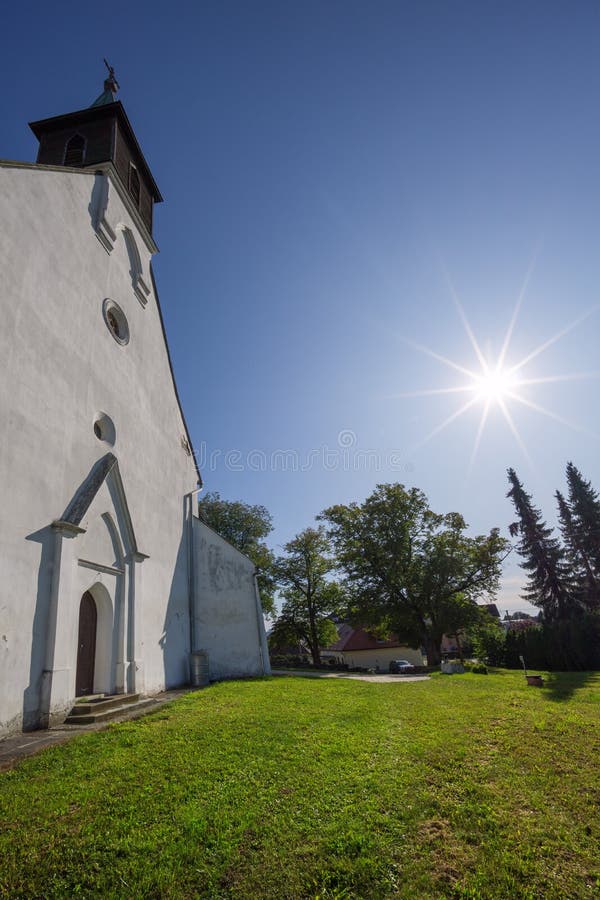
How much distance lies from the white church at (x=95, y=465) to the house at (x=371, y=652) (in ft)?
98.1

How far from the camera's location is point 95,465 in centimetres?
1091

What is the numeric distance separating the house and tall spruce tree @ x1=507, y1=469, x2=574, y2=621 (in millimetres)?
14972

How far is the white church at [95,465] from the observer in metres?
8.23

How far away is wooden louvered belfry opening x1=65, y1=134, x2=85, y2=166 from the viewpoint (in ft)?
50.7

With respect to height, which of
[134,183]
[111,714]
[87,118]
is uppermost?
[87,118]

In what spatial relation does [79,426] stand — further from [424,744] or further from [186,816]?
[424,744]

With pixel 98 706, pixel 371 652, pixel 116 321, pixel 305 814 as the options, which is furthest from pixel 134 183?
pixel 371 652

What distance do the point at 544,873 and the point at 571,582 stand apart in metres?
35.4

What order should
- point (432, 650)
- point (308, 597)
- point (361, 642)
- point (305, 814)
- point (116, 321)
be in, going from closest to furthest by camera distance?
1. point (305, 814)
2. point (116, 321)
3. point (432, 650)
4. point (308, 597)
5. point (361, 642)

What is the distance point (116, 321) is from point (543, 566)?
3430 cm

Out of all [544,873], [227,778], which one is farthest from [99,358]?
[544,873]

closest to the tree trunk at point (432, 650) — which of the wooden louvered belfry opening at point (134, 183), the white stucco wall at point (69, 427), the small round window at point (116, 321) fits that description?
the white stucco wall at point (69, 427)

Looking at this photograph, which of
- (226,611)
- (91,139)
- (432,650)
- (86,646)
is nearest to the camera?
(86,646)

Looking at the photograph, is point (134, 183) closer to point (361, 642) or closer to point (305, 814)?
point (305, 814)
